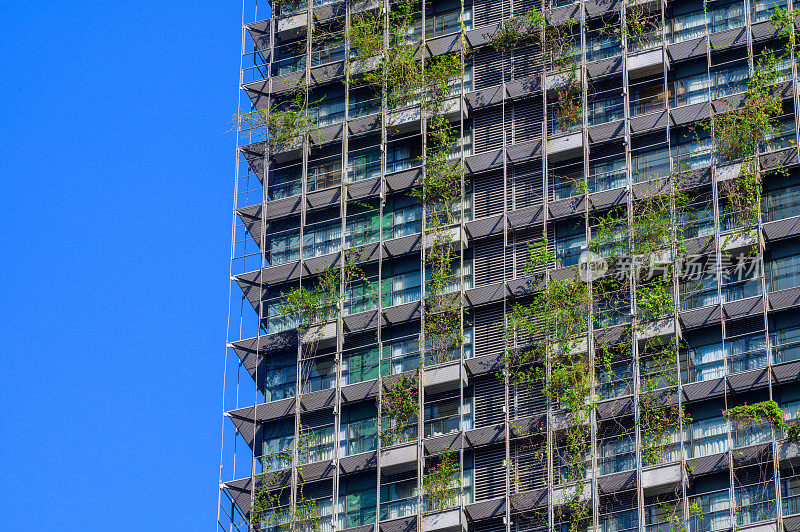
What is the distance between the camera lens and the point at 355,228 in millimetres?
78625

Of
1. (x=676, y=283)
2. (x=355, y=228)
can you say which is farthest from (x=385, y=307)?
(x=676, y=283)

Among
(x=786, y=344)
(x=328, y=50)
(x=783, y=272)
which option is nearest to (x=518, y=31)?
(x=328, y=50)

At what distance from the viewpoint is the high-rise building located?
69625 millimetres

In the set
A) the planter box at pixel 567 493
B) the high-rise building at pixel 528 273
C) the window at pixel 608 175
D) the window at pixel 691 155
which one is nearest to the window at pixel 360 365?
the high-rise building at pixel 528 273

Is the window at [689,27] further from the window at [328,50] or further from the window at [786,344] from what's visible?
the window at [328,50]

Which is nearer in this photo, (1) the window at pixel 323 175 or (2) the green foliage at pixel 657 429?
(2) the green foliage at pixel 657 429

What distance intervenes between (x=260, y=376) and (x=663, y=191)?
693 inches

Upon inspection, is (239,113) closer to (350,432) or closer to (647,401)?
(350,432)

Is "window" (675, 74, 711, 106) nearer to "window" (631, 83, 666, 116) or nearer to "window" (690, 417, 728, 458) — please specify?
"window" (631, 83, 666, 116)

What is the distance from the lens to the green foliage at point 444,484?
71375 millimetres

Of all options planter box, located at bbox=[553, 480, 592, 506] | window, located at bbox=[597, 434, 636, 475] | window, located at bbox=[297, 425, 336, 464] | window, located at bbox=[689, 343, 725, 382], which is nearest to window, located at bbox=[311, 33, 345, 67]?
window, located at bbox=[297, 425, 336, 464]

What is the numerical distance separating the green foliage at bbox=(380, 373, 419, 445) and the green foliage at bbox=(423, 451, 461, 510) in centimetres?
209

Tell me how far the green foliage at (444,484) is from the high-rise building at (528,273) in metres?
0.08

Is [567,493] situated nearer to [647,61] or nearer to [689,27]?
[647,61]
